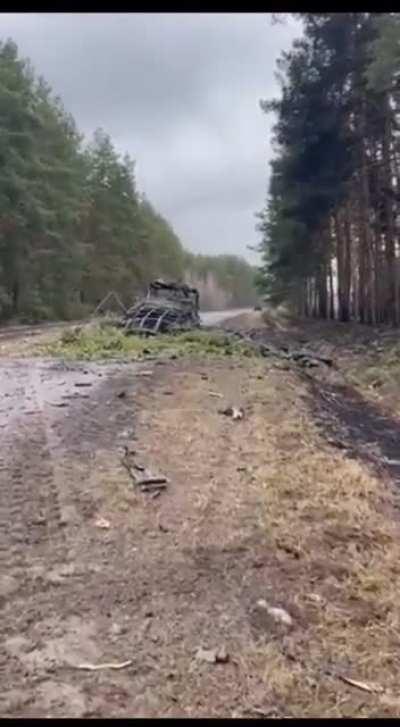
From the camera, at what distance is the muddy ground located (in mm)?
2977

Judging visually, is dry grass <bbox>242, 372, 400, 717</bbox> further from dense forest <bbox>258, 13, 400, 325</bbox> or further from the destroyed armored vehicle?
dense forest <bbox>258, 13, 400, 325</bbox>

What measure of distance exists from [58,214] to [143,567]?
32858 mm

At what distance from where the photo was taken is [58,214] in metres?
35.5

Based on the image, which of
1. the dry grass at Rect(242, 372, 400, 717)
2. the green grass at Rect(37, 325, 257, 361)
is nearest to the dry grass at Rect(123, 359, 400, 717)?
the dry grass at Rect(242, 372, 400, 717)

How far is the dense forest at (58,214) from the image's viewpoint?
29109 millimetres

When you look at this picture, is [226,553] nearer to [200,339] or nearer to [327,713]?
[327,713]

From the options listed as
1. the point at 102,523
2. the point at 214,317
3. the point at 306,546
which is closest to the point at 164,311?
the point at 102,523

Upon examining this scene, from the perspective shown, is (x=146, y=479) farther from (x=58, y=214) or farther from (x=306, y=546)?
(x=58, y=214)

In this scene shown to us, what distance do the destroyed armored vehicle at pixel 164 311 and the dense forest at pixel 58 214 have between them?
366 inches

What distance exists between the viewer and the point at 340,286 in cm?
3044

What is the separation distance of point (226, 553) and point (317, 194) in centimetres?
2144

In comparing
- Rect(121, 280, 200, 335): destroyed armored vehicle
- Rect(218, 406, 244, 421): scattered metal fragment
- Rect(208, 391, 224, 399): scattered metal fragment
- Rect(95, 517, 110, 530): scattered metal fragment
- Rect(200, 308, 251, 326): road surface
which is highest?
Rect(121, 280, 200, 335): destroyed armored vehicle

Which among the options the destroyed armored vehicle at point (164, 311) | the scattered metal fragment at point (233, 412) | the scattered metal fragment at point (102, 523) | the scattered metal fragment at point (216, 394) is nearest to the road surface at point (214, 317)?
the destroyed armored vehicle at point (164, 311)

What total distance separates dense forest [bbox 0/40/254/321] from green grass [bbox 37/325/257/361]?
12166mm
